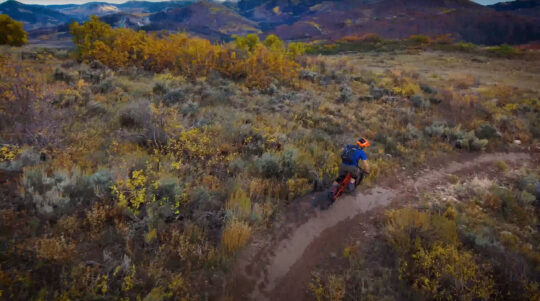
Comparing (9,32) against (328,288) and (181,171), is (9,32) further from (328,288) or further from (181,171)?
(328,288)

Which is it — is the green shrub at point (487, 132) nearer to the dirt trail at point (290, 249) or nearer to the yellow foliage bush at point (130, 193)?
the dirt trail at point (290, 249)

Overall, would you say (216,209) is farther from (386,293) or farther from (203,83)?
(203,83)

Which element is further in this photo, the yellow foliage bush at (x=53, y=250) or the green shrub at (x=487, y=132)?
the green shrub at (x=487, y=132)

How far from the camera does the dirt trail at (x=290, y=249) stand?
347 cm

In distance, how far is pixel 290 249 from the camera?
420 cm

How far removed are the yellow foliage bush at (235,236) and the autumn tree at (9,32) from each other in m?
33.4

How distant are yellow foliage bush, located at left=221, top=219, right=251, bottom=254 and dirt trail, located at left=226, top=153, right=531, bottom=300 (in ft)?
0.57

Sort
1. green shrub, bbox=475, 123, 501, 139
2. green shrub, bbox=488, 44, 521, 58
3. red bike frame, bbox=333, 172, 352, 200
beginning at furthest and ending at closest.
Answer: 1. green shrub, bbox=488, 44, 521, 58
2. green shrub, bbox=475, 123, 501, 139
3. red bike frame, bbox=333, 172, 352, 200

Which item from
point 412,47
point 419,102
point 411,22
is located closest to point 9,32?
point 419,102

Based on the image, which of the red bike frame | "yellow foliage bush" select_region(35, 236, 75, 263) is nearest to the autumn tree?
"yellow foliage bush" select_region(35, 236, 75, 263)

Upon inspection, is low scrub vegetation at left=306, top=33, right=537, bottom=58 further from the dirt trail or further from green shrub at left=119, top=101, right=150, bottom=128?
the dirt trail

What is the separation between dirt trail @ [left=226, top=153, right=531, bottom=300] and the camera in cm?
347

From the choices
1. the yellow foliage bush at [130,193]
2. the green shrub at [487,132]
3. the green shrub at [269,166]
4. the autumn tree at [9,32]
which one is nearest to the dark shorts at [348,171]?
the green shrub at [269,166]

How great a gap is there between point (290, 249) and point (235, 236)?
103 centimetres
